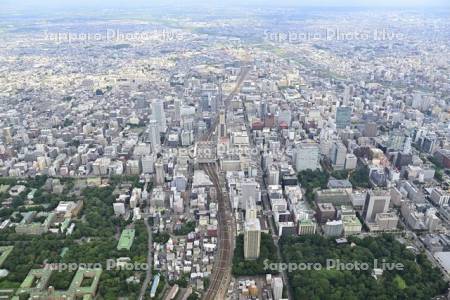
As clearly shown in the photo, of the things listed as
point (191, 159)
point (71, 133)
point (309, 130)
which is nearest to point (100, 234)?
point (191, 159)

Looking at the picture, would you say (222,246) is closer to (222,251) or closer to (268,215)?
(222,251)

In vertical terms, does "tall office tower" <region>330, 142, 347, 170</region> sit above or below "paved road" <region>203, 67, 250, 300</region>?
above

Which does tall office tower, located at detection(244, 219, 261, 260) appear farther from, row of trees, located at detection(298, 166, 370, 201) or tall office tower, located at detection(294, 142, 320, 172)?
tall office tower, located at detection(294, 142, 320, 172)

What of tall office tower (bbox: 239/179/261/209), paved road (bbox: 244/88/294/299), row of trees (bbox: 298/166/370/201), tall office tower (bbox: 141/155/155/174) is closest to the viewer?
paved road (bbox: 244/88/294/299)

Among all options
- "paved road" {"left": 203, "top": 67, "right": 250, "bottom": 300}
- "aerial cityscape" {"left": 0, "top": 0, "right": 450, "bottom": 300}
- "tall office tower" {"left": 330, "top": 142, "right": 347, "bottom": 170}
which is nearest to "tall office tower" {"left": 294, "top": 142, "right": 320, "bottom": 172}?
"aerial cityscape" {"left": 0, "top": 0, "right": 450, "bottom": 300}

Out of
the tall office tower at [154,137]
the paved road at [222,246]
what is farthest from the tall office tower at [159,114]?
the paved road at [222,246]

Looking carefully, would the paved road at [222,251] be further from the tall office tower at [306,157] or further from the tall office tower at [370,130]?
the tall office tower at [370,130]
